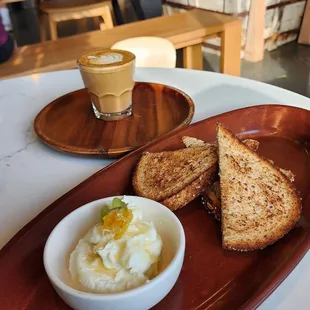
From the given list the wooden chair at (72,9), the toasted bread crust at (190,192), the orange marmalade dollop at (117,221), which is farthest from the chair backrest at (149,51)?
the wooden chair at (72,9)

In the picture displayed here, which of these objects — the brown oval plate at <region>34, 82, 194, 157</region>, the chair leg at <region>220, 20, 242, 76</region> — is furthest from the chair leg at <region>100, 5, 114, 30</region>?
the brown oval plate at <region>34, 82, 194, 157</region>

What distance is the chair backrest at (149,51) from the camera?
153cm

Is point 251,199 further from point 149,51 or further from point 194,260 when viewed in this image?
point 149,51

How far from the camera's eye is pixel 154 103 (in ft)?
3.44

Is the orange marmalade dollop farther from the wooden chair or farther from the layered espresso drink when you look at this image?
the wooden chair

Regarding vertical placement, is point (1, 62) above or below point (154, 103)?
below

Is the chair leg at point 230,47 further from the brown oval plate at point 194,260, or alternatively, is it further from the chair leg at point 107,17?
the brown oval plate at point 194,260

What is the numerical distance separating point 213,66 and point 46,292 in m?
2.89

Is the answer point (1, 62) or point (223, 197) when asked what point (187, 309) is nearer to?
point (223, 197)

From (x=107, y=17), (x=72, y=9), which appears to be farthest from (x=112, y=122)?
(x=107, y=17)

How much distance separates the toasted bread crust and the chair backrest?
953 mm

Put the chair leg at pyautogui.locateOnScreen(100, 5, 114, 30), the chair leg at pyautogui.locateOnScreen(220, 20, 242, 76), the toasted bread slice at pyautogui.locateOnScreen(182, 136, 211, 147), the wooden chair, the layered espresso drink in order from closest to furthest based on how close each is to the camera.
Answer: the toasted bread slice at pyautogui.locateOnScreen(182, 136, 211, 147) < the layered espresso drink < the chair leg at pyautogui.locateOnScreen(220, 20, 242, 76) < the wooden chair < the chair leg at pyautogui.locateOnScreen(100, 5, 114, 30)

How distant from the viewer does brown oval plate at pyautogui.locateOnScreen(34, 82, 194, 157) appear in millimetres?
870

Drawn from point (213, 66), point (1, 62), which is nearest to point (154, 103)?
point (1, 62)
